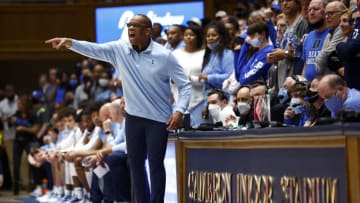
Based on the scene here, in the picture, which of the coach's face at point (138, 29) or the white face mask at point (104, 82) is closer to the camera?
the coach's face at point (138, 29)

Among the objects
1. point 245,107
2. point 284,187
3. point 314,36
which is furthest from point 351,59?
point 245,107

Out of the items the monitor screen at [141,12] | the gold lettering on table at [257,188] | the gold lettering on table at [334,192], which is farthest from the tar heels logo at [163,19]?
the gold lettering on table at [334,192]

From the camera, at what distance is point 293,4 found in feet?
28.7

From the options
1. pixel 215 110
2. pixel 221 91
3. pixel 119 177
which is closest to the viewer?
pixel 215 110

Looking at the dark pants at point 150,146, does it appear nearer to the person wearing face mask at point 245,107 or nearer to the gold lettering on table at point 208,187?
the gold lettering on table at point 208,187

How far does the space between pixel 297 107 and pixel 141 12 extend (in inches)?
381

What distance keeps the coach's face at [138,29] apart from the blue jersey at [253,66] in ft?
6.09

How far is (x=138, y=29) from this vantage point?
24.7ft

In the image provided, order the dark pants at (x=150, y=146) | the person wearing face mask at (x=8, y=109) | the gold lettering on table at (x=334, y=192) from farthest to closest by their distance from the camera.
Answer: the person wearing face mask at (x=8, y=109) < the dark pants at (x=150, y=146) < the gold lettering on table at (x=334, y=192)

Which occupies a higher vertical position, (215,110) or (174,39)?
(174,39)

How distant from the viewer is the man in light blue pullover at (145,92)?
7508 mm

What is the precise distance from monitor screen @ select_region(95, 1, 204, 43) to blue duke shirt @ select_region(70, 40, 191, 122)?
292 inches

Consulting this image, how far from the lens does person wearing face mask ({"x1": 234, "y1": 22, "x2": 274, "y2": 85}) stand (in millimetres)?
9039

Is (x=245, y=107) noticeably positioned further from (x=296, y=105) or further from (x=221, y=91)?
(x=221, y=91)
